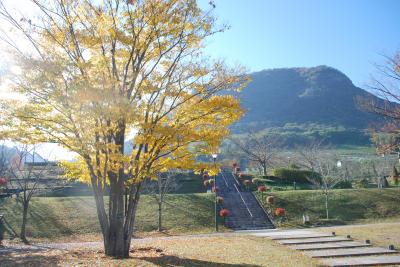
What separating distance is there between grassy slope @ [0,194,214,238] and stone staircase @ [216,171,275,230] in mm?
1671

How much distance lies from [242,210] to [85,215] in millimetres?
11750

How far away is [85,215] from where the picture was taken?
86.6 ft

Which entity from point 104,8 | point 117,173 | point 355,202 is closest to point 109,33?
point 104,8

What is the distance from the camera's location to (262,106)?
191 metres

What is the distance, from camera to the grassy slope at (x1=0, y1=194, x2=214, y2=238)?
79.5ft

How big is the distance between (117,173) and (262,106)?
7190 inches

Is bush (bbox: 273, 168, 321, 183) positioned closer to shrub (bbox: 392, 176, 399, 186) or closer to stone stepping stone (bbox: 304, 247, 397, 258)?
shrub (bbox: 392, 176, 399, 186)

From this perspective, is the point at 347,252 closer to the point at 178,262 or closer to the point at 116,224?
the point at 178,262

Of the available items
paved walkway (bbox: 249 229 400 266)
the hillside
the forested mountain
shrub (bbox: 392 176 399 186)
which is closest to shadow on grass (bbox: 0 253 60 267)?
paved walkway (bbox: 249 229 400 266)

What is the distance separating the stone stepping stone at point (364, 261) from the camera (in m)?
11.5

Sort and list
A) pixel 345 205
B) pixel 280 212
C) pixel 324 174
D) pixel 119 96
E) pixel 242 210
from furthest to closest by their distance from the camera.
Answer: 1. pixel 324 174
2. pixel 345 205
3. pixel 242 210
4. pixel 280 212
5. pixel 119 96

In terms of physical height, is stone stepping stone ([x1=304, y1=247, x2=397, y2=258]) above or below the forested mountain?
below

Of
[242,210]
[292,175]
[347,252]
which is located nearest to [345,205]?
[242,210]

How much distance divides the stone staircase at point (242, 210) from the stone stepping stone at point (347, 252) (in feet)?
41.4
